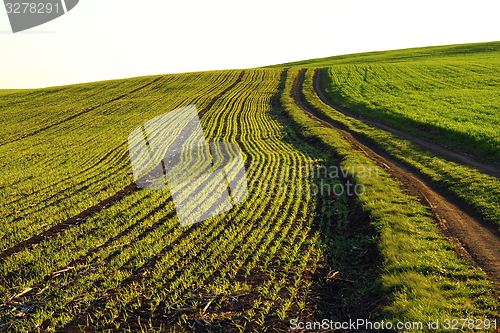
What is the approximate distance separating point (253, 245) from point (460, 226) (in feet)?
23.1

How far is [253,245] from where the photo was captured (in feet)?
34.8

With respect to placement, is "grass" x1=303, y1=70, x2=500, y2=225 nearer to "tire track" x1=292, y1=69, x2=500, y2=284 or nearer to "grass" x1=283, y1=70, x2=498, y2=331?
"tire track" x1=292, y1=69, x2=500, y2=284

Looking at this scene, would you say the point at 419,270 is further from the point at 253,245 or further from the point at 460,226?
the point at 253,245

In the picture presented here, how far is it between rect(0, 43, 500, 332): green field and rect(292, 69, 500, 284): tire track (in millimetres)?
458

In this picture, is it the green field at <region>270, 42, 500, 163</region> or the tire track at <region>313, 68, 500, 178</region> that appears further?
the green field at <region>270, 42, 500, 163</region>

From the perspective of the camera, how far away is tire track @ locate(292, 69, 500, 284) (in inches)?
337

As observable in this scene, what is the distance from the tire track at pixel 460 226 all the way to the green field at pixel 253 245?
458 mm

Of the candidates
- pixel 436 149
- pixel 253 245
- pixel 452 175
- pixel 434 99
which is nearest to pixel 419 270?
pixel 253 245

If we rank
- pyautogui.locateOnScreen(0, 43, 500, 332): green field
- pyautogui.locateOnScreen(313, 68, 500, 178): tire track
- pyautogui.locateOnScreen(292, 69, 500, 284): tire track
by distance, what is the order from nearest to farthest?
pyautogui.locateOnScreen(0, 43, 500, 332): green field < pyautogui.locateOnScreen(292, 69, 500, 284): tire track < pyautogui.locateOnScreen(313, 68, 500, 178): tire track

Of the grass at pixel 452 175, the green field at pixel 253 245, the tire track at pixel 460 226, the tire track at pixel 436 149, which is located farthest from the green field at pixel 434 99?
the tire track at pixel 460 226

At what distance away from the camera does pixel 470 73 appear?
155ft

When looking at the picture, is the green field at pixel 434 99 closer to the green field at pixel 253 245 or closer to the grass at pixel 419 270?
the green field at pixel 253 245

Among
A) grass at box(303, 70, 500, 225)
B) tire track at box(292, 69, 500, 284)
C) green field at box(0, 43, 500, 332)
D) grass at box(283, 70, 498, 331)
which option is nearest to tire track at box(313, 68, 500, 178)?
grass at box(303, 70, 500, 225)

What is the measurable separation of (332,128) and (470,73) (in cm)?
3274
